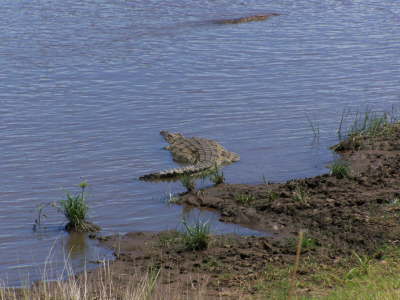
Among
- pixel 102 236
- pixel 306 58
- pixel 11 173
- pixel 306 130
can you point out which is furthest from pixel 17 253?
pixel 306 58

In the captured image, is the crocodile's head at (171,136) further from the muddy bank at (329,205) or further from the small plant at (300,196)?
the small plant at (300,196)

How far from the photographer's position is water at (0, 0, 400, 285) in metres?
8.73

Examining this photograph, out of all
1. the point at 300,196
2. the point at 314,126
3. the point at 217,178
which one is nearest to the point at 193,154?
the point at 217,178

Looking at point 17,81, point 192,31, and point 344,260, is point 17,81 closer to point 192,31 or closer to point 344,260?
point 192,31

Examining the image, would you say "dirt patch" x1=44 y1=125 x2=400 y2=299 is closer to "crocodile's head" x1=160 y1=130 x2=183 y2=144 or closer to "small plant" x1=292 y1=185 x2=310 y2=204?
"small plant" x1=292 y1=185 x2=310 y2=204

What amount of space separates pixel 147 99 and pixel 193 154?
8.17 feet

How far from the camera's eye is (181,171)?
982 cm

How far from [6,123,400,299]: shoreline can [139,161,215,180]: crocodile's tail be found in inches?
28.1

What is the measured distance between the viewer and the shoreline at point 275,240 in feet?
20.6

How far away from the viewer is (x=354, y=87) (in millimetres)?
13578

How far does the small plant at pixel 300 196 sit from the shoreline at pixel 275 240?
13 millimetres

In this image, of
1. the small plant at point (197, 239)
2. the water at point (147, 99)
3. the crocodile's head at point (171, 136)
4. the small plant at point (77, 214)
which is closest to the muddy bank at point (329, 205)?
the water at point (147, 99)

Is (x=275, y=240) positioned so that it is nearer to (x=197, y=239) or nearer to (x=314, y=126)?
(x=197, y=239)

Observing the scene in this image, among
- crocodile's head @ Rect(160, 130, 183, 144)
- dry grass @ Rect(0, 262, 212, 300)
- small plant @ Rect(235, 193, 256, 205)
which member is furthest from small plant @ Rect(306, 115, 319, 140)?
dry grass @ Rect(0, 262, 212, 300)
